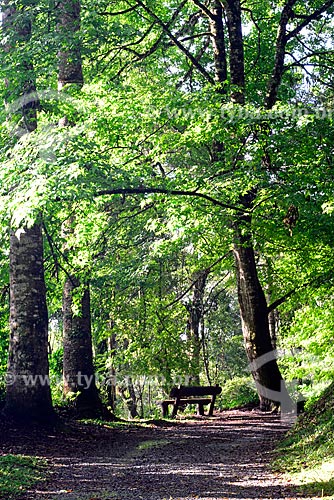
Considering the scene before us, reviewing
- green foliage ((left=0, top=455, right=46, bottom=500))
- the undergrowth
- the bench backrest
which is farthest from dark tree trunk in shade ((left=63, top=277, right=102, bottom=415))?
the undergrowth

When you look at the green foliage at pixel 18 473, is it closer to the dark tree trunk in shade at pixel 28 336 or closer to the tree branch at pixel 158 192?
the dark tree trunk in shade at pixel 28 336

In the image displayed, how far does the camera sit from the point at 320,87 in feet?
54.6

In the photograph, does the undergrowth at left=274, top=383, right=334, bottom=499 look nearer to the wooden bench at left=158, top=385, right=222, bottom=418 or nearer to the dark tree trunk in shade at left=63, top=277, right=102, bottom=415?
the dark tree trunk in shade at left=63, top=277, right=102, bottom=415

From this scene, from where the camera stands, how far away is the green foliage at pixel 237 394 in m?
22.3

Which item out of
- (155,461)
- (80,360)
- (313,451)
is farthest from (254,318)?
(313,451)

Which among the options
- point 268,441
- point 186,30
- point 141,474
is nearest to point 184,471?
point 141,474

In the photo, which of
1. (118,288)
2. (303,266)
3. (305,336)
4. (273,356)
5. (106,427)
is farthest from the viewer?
(118,288)

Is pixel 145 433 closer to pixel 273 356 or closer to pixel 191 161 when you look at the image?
pixel 273 356

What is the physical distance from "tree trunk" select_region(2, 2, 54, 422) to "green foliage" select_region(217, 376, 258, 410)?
1230cm

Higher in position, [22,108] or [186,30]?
[186,30]

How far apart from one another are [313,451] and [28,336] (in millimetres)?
5486

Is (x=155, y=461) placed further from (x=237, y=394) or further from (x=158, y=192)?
(x=237, y=394)

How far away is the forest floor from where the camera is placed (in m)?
6.17

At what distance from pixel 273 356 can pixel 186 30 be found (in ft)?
26.6
